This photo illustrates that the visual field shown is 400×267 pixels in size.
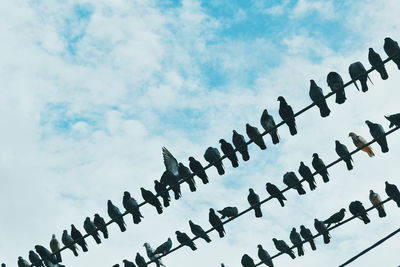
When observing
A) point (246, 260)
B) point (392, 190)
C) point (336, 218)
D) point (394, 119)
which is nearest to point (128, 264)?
point (246, 260)

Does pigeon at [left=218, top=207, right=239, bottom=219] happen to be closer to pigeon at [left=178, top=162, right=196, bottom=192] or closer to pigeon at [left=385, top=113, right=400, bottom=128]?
pigeon at [left=178, top=162, right=196, bottom=192]

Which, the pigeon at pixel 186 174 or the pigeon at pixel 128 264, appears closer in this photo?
the pigeon at pixel 186 174

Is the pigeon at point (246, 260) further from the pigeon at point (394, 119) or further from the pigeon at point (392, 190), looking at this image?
the pigeon at point (394, 119)

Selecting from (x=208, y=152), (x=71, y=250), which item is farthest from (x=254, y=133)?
(x=71, y=250)

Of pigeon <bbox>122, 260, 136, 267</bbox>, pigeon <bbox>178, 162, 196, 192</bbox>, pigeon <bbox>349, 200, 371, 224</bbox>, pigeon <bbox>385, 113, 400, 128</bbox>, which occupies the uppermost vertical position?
pigeon <bbox>178, 162, 196, 192</bbox>

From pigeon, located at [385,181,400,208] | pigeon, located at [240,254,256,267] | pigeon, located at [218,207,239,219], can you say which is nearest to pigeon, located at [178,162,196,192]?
pigeon, located at [218,207,239,219]

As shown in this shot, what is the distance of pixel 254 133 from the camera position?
15.4 meters

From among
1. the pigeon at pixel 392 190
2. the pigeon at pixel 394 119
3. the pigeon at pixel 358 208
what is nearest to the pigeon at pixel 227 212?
the pigeon at pixel 358 208

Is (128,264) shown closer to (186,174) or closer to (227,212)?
(227,212)

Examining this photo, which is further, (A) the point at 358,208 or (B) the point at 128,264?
(B) the point at 128,264

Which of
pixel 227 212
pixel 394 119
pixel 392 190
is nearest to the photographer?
pixel 394 119

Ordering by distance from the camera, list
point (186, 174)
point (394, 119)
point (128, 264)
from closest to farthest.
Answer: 1. point (394, 119)
2. point (186, 174)
3. point (128, 264)

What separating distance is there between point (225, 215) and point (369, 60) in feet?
14.1

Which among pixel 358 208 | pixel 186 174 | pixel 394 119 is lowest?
pixel 358 208
